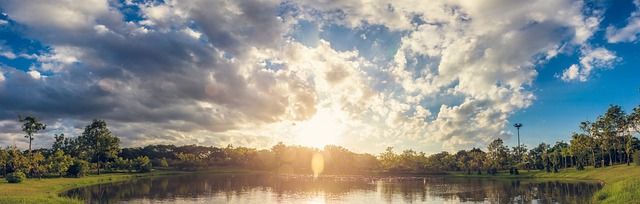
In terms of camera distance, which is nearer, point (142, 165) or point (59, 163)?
point (59, 163)

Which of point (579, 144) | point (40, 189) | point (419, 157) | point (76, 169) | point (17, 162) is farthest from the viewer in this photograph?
point (419, 157)

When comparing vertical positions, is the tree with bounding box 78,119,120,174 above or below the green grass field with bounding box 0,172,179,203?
above

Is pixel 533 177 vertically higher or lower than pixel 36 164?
lower

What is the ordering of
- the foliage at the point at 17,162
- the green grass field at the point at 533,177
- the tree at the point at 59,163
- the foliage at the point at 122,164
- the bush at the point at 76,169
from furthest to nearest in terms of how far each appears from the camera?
the foliage at the point at 122,164
the bush at the point at 76,169
the tree at the point at 59,163
the foliage at the point at 17,162
the green grass field at the point at 533,177

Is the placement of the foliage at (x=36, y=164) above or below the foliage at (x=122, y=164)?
above

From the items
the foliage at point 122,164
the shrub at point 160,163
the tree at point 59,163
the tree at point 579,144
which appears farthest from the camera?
the shrub at point 160,163

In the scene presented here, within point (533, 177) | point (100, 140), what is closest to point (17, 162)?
point (100, 140)

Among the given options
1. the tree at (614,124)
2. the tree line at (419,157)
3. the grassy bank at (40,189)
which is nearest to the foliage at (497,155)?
the tree line at (419,157)

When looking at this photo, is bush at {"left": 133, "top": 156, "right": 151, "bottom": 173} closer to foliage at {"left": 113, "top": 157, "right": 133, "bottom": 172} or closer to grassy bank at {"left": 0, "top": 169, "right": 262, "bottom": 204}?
foliage at {"left": 113, "top": 157, "right": 133, "bottom": 172}

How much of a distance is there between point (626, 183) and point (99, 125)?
141 meters

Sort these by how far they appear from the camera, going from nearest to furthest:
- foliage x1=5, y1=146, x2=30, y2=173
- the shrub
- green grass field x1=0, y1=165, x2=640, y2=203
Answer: green grass field x1=0, y1=165, x2=640, y2=203 → foliage x1=5, y1=146, x2=30, y2=173 → the shrub

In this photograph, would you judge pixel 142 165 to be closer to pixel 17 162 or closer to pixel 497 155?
pixel 17 162

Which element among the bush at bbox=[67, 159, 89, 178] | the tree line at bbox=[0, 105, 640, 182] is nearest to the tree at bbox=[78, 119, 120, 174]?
the tree line at bbox=[0, 105, 640, 182]

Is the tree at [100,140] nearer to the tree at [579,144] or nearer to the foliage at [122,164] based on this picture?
the foliage at [122,164]
